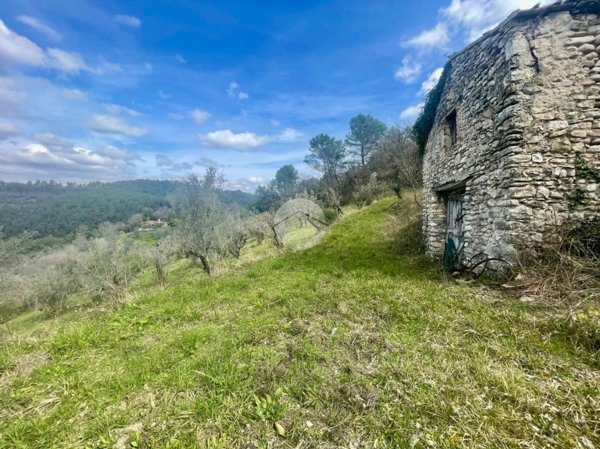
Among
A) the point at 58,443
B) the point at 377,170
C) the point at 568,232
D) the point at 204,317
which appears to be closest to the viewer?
the point at 58,443

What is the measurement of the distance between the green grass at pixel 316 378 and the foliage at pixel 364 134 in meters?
33.0

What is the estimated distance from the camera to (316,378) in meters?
2.72

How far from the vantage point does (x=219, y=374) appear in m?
2.87

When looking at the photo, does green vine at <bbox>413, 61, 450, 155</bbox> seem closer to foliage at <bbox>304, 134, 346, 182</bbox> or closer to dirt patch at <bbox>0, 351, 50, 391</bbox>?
dirt patch at <bbox>0, 351, 50, 391</bbox>

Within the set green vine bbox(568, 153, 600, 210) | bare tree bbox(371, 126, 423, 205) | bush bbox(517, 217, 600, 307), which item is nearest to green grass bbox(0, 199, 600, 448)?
bush bbox(517, 217, 600, 307)

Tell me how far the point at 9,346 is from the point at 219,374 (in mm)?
3707

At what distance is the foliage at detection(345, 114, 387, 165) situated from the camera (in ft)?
112

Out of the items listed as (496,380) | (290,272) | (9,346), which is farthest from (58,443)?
(290,272)

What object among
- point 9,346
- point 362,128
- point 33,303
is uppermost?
point 362,128

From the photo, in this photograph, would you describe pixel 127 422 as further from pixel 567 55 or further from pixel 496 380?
pixel 567 55

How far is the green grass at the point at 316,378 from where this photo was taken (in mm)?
2098

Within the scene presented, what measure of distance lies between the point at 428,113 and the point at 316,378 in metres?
9.15

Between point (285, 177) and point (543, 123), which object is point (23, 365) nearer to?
point (543, 123)

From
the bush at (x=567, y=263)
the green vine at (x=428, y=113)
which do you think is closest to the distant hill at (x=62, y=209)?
the green vine at (x=428, y=113)
